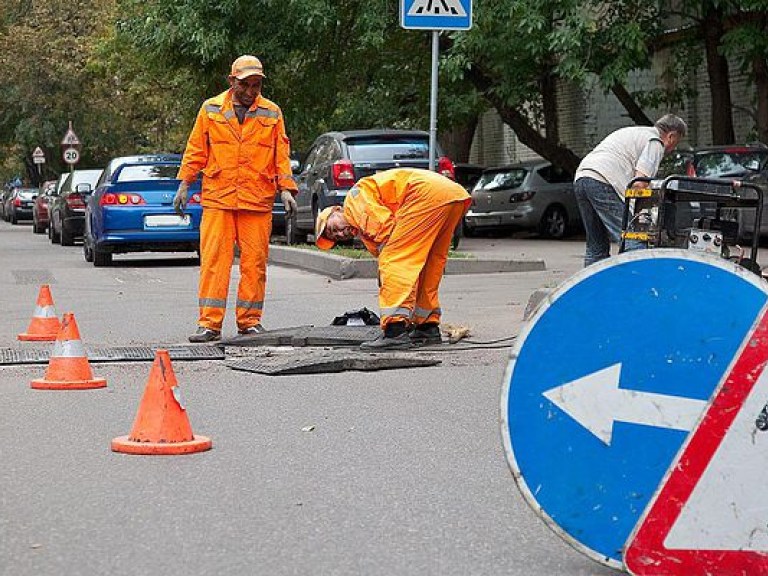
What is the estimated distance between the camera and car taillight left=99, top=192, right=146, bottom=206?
2157 centimetres

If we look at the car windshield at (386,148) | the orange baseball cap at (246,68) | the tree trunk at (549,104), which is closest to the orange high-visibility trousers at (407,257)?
the orange baseball cap at (246,68)

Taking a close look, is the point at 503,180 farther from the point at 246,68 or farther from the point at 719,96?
the point at 246,68

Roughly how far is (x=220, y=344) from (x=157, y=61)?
20.5m

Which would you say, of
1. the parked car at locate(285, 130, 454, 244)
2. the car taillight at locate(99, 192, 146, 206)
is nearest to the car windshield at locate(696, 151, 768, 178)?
the parked car at locate(285, 130, 454, 244)

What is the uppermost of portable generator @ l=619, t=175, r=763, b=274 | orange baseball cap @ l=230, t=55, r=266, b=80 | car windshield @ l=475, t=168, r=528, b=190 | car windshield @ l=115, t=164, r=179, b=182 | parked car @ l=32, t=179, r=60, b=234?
orange baseball cap @ l=230, t=55, r=266, b=80

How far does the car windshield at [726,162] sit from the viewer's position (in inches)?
885

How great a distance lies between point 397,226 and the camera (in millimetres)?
10617

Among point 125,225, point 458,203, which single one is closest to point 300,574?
point 458,203

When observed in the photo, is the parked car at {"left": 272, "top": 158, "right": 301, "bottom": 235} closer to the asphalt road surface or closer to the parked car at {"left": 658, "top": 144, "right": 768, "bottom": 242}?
the parked car at {"left": 658, "top": 144, "right": 768, "bottom": 242}

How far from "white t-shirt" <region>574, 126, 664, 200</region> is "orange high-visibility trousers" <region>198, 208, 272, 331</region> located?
238 cm

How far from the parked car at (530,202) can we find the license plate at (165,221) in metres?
9.20

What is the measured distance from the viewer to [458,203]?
10852 mm

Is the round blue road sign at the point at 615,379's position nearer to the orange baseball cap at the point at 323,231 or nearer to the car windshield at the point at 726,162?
the orange baseball cap at the point at 323,231

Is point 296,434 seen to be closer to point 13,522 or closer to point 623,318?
point 13,522
